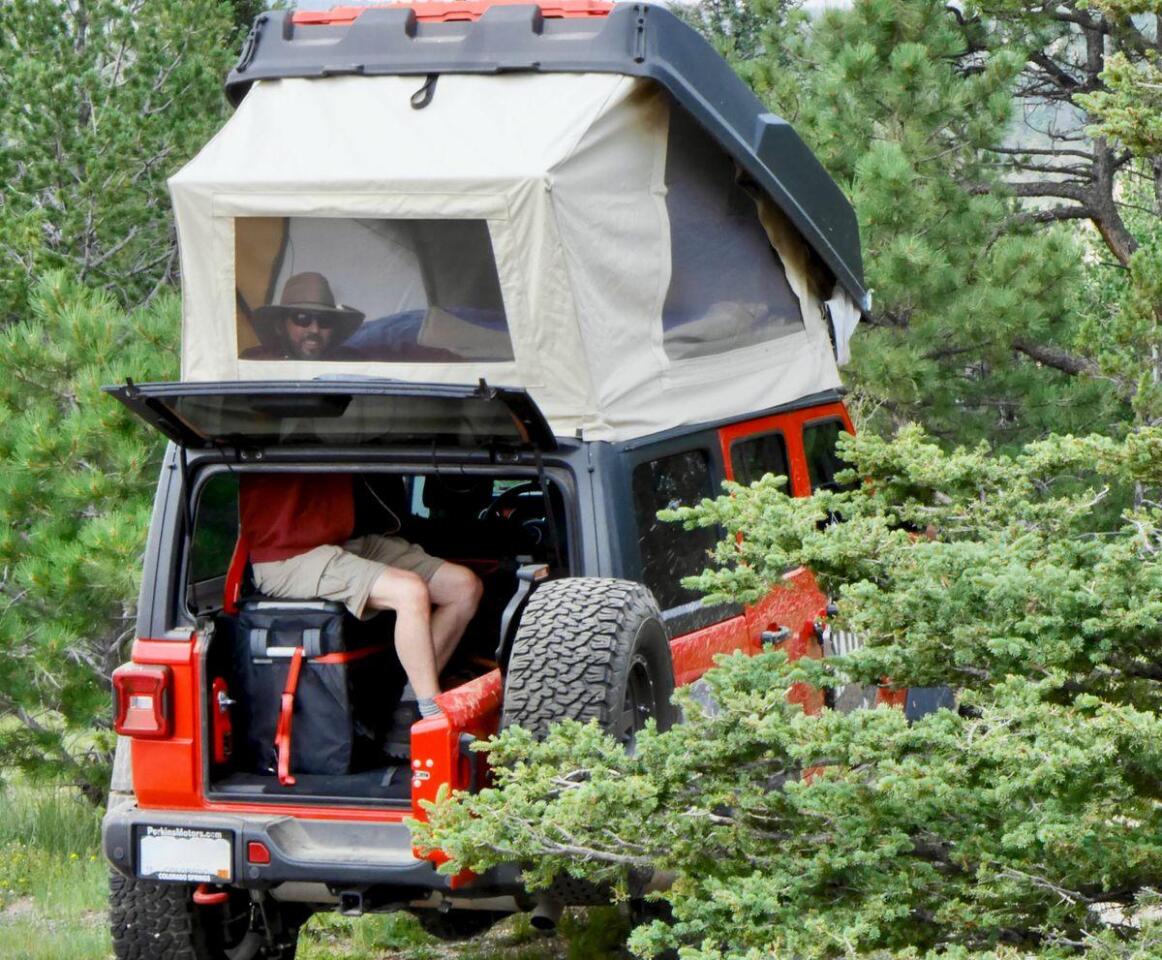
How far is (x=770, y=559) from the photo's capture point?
11.3ft

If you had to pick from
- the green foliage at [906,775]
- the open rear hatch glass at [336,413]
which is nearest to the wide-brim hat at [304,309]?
the open rear hatch glass at [336,413]

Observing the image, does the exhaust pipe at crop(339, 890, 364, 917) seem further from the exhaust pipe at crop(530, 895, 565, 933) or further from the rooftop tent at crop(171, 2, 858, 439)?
the rooftop tent at crop(171, 2, 858, 439)

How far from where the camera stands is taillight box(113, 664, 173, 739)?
16.7 feet

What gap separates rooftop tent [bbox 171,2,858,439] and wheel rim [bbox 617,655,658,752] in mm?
694

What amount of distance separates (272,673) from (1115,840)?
2.94m

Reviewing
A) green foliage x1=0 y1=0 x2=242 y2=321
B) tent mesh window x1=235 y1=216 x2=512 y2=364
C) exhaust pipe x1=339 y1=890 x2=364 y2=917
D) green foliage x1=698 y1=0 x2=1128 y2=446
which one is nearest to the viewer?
exhaust pipe x1=339 y1=890 x2=364 y2=917

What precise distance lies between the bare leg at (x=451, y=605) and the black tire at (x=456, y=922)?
776 mm

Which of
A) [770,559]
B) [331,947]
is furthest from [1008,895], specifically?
[331,947]

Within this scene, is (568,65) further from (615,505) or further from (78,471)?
(78,471)

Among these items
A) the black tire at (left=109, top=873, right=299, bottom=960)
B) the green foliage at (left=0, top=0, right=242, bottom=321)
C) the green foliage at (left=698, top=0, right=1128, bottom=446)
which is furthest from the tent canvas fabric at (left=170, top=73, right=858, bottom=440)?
the green foliage at (left=0, top=0, right=242, bottom=321)

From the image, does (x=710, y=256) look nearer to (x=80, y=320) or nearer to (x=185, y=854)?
(x=185, y=854)

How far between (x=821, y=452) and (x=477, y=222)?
7.46ft

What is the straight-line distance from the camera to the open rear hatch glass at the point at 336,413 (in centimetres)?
474

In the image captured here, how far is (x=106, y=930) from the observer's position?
6.51 meters
